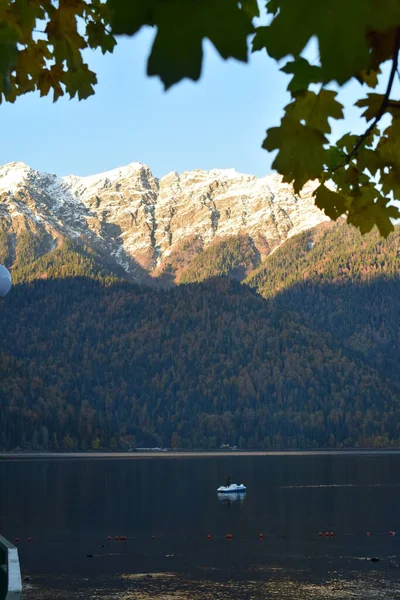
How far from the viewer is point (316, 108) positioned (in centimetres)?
497

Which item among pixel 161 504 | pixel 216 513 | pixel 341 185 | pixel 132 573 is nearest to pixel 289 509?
pixel 216 513

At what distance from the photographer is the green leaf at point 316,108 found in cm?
496

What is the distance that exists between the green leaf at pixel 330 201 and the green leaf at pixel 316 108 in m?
1.13

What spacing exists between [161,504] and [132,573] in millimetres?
82064

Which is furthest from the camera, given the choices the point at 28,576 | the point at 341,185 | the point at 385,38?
the point at 28,576

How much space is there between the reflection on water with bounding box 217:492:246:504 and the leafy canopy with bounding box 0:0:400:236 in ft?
561

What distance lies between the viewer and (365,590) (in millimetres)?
77312

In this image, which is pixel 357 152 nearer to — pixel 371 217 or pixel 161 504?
pixel 371 217

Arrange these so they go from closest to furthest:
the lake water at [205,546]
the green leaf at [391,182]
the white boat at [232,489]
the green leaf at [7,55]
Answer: the green leaf at [7,55] < the green leaf at [391,182] < the lake water at [205,546] < the white boat at [232,489]

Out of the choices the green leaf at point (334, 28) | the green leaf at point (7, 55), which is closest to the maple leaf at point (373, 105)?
the green leaf at point (334, 28)

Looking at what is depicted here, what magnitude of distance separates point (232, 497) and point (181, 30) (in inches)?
7132

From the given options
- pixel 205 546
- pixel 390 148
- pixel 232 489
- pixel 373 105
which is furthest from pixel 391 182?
pixel 232 489

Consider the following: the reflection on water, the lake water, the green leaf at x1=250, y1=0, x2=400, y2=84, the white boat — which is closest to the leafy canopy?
the green leaf at x1=250, y1=0, x2=400, y2=84

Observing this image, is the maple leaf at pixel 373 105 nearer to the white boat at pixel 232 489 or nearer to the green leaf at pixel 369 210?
the green leaf at pixel 369 210
